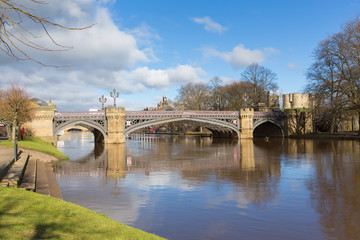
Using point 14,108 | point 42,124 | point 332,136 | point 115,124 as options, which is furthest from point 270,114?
point 14,108

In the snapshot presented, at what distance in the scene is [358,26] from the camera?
125 feet

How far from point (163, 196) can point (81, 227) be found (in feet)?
21.2

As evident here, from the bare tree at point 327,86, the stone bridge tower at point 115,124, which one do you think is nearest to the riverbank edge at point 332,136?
the bare tree at point 327,86

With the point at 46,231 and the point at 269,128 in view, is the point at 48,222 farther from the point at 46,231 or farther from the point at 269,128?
the point at 269,128

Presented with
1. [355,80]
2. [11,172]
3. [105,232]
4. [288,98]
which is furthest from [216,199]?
[288,98]

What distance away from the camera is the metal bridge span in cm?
4316

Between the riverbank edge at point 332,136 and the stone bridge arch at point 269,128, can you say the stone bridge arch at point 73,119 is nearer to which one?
the stone bridge arch at point 269,128

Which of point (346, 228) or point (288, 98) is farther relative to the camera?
point (288, 98)

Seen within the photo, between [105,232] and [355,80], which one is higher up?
[355,80]

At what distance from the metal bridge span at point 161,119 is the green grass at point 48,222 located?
37.6 m

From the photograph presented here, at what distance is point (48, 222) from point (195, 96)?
69.1 metres

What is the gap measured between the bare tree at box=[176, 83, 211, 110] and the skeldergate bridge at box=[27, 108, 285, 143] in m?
17.7

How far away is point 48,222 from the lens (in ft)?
19.1

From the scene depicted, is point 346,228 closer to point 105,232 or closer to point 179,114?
point 105,232
